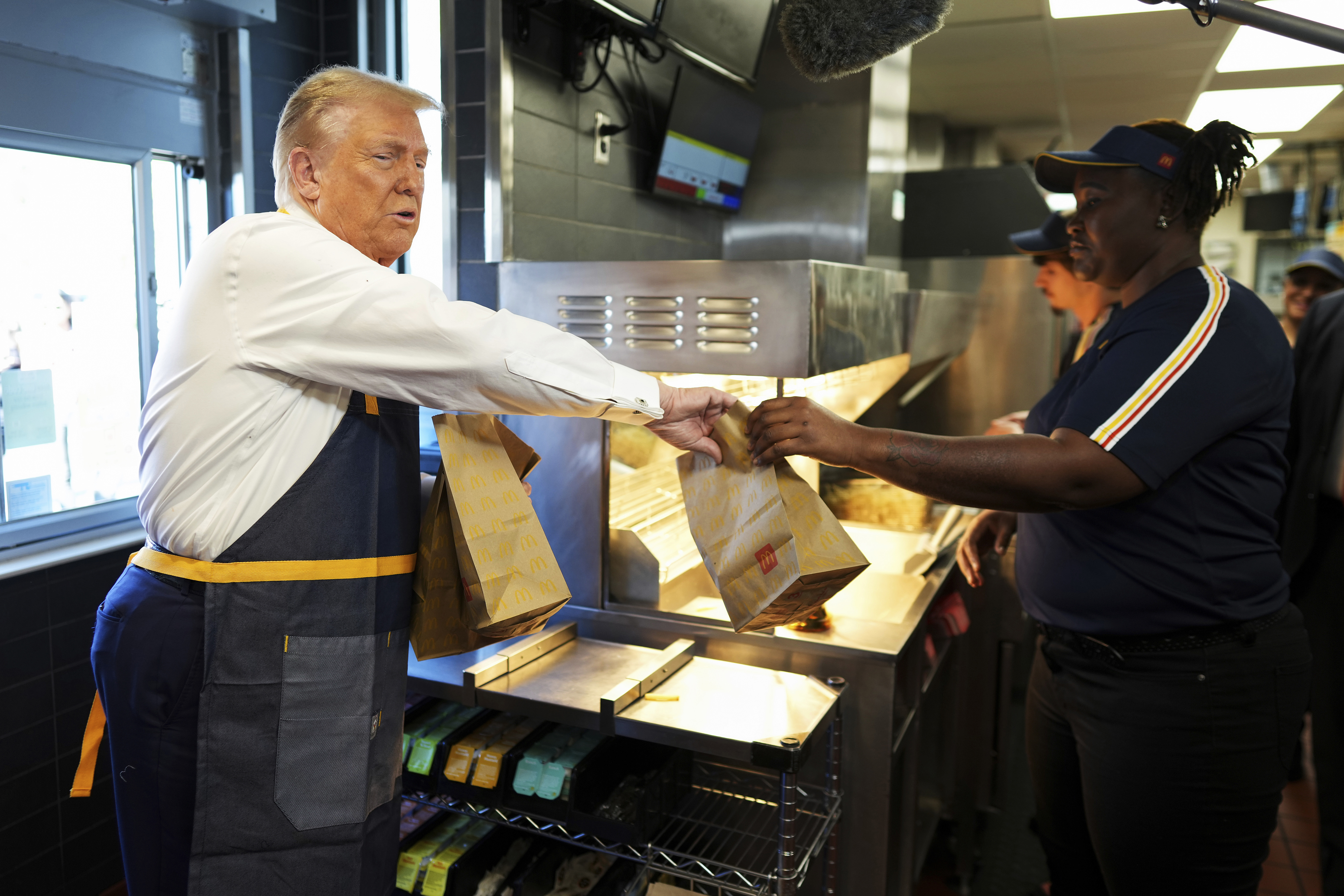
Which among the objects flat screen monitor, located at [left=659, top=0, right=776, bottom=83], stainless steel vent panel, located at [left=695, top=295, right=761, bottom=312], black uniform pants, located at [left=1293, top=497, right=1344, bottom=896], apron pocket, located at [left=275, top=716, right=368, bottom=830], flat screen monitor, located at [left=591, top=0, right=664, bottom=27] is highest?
flat screen monitor, located at [left=659, top=0, right=776, bottom=83]

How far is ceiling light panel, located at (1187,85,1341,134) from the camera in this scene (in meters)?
6.11

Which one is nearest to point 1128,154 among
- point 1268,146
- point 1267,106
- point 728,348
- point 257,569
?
point 728,348

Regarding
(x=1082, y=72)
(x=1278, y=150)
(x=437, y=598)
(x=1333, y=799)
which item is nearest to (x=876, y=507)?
(x=1333, y=799)

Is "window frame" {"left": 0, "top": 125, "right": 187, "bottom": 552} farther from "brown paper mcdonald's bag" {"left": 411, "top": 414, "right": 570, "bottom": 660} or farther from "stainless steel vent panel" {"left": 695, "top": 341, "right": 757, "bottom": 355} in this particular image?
"stainless steel vent panel" {"left": 695, "top": 341, "right": 757, "bottom": 355}

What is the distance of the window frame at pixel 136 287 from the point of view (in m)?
2.38

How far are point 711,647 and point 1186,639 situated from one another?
3.16ft

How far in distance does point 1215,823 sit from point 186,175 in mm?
3048

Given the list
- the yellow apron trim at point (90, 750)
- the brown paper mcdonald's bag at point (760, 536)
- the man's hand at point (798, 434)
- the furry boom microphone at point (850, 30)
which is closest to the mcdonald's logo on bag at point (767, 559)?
the brown paper mcdonald's bag at point (760, 536)

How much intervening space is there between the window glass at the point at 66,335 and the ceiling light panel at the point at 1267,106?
5.79m

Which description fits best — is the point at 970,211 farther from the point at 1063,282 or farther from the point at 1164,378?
the point at 1164,378

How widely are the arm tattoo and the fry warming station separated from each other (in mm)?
273

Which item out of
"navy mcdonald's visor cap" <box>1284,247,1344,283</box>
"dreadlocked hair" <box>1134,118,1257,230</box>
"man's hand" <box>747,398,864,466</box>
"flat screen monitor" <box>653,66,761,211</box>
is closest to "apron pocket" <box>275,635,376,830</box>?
"man's hand" <box>747,398,864,466</box>

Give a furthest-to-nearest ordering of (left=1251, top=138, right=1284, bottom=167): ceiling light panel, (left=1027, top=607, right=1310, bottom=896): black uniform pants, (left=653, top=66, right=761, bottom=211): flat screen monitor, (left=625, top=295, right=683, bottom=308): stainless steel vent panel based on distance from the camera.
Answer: (left=1251, top=138, right=1284, bottom=167): ceiling light panel
(left=653, top=66, right=761, bottom=211): flat screen monitor
(left=625, top=295, right=683, bottom=308): stainless steel vent panel
(left=1027, top=607, right=1310, bottom=896): black uniform pants

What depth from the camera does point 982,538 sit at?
2.45m
